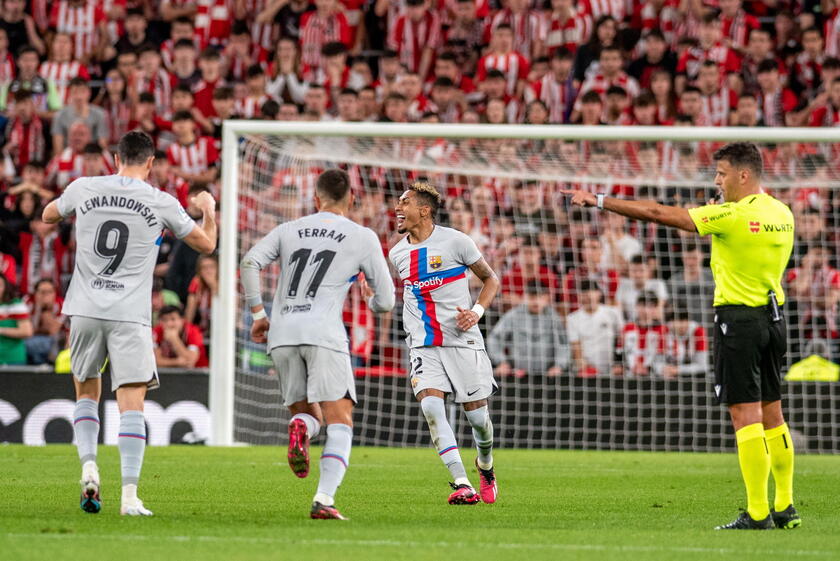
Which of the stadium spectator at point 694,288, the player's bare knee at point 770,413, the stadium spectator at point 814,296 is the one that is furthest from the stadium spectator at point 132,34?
the player's bare knee at point 770,413

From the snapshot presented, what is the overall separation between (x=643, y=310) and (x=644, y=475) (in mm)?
4760

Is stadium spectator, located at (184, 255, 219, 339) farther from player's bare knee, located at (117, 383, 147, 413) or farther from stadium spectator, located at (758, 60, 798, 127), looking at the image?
player's bare knee, located at (117, 383, 147, 413)

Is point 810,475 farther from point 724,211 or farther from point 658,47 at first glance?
point 658,47

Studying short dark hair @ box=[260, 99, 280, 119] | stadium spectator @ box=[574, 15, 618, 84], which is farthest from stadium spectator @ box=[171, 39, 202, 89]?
stadium spectator @ box=[574, 15, 618, 84]

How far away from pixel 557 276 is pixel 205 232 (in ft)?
32.0

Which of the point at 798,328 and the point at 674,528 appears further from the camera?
the point at 798,328

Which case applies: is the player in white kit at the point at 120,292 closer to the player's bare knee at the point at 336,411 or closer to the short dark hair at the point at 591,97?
the player's bare knee at the point at 336,411

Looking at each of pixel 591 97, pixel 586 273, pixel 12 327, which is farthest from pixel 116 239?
pixel 591 97

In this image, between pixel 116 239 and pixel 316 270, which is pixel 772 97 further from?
pixel 116 239

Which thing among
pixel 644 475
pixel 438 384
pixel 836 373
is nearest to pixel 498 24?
pixel 836 373

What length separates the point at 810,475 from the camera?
39.4 feet

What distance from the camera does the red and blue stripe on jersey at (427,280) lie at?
9602mm

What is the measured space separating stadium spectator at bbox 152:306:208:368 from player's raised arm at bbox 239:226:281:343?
340 inches

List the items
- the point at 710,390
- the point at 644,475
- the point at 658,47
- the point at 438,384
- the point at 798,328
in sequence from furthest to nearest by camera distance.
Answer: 1. the point at 658,47
2. the point at 798,328
3. the point at 710,390
4. the point at 644,475
5. the point at 438,384
